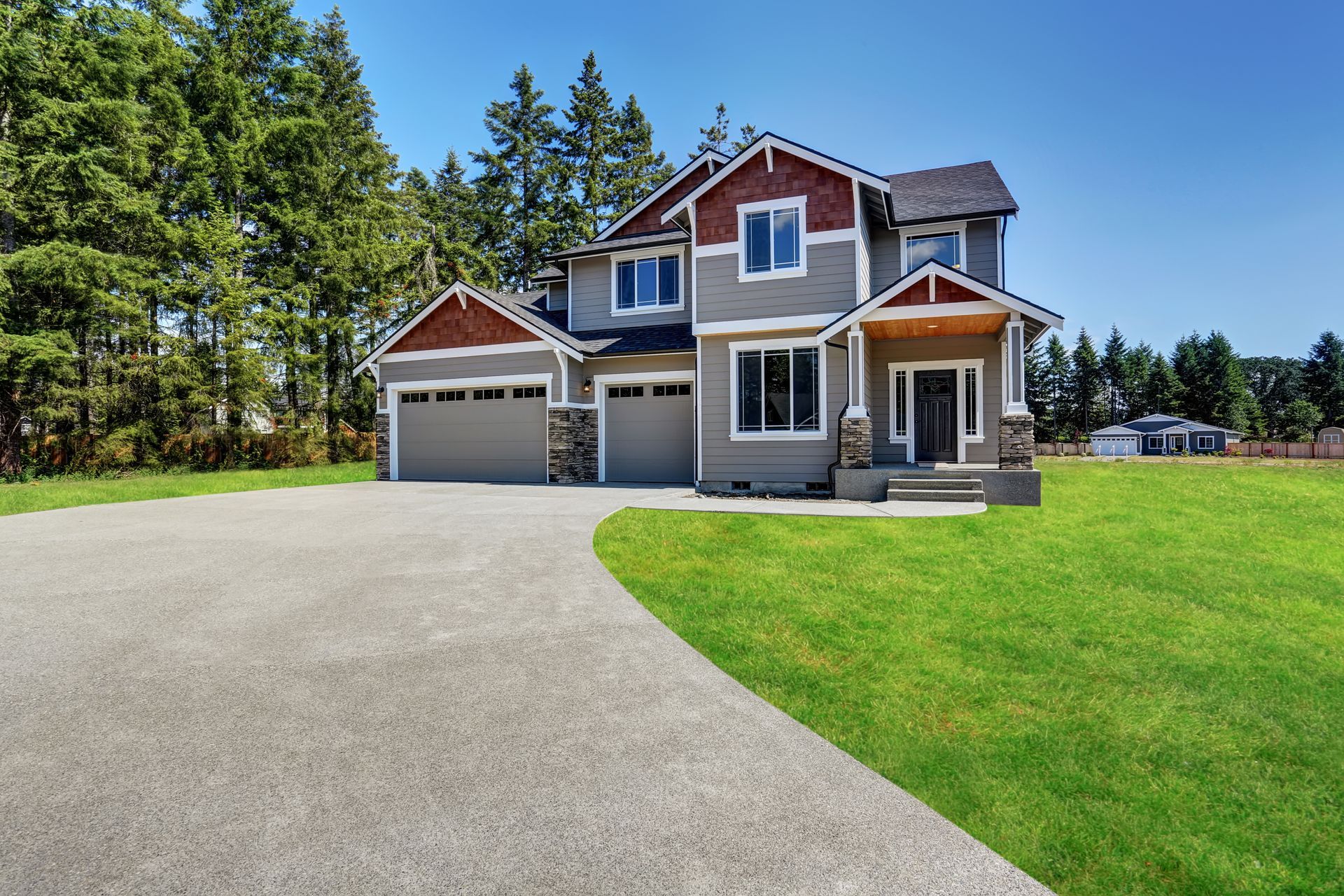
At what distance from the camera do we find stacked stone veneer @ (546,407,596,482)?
15.3 m

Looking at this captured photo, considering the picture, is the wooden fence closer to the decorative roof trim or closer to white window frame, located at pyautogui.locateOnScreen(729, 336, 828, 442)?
white window frame, located at pyautogui.locateOnScreen(729, 336, 828, 442)

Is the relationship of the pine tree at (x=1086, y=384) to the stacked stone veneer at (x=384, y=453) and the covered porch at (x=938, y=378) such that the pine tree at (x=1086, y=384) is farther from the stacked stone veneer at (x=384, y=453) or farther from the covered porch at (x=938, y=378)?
the stacked stone veneer at (x=384, y=453)

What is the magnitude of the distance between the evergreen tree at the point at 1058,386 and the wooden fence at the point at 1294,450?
17884 mm

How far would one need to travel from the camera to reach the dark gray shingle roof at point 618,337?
49.3ft

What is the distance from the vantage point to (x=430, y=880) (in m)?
2.11

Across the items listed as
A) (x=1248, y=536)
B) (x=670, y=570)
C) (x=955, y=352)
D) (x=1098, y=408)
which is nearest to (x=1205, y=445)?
(x=1098, y=408)

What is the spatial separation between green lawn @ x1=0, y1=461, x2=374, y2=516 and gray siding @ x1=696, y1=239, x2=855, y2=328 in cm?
1170

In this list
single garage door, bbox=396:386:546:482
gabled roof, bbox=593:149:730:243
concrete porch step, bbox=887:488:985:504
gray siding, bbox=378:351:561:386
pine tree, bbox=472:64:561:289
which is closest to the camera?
concrete porch step, bbox=887:488:985:504

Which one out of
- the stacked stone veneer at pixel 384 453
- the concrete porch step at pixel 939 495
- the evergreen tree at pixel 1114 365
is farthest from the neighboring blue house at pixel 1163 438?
the stacked stone veneer at pixel 384 453

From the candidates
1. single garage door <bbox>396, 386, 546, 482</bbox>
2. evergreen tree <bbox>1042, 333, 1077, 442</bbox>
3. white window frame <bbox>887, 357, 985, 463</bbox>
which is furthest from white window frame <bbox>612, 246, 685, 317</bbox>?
evergreen tree <bbox>1042, 333, 1077, 442</bbox>

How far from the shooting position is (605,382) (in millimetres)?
15805

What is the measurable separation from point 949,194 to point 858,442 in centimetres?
829

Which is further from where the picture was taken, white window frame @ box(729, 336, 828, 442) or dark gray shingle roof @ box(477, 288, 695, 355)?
dark gray shingle roof @ box(477, 288, 695, 355)

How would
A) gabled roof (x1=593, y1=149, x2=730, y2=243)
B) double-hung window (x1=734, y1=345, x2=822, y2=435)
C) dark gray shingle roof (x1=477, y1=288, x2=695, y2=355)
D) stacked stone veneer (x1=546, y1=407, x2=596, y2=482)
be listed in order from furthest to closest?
gabled roof (x1=593, y1=149, x2=730, y2=243) → stacked stone veneer (x1=546, y1=407, x2=596, y2=482) → dark gray shingle roof (x1=477, y1=288, x2=695, y2=355) → double-hung window (x1=734, y1=345, x2=822, y2=435)
